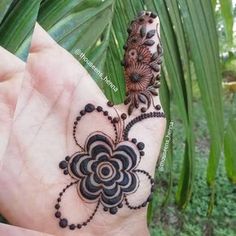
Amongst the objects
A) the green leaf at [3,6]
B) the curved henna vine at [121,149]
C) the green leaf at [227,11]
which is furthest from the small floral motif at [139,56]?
the green leaf at [227,11]

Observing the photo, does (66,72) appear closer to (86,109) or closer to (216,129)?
(86,109)

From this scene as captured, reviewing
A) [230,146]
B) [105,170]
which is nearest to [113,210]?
[105,170]

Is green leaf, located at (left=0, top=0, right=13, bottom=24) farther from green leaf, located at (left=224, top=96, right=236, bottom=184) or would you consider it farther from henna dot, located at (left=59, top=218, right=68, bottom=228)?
green leaf, located at (left=224, top=96, right=236, bottom=184)

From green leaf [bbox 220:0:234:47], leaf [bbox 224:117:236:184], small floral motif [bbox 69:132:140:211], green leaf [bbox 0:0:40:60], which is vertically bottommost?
leaf [bbox 224:117:236:184]

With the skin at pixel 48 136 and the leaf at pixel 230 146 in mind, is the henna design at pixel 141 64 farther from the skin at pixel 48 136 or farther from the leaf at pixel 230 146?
the leaf at pixel 230 146

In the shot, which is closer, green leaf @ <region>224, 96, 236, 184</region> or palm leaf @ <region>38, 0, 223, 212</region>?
palm leaf @ <region>38, 0, 223, 212</region>

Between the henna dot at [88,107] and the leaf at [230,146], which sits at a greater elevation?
the henna dot at [88,107]

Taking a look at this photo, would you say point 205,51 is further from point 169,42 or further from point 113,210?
point 113,210

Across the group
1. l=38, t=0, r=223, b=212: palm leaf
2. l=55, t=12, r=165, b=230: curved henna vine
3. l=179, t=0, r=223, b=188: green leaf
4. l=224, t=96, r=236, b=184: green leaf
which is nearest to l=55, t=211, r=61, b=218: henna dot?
l=55, t=12, r=165, b=230: curved henna vine
